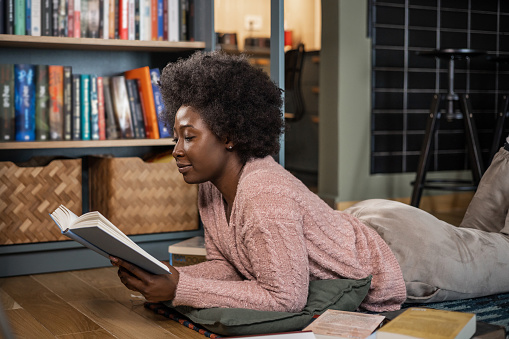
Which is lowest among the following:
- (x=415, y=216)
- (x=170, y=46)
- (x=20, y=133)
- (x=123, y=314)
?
(x=123, y=314)

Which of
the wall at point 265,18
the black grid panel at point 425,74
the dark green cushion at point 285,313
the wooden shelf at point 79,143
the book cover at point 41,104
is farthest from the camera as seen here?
the wall at point 265,18

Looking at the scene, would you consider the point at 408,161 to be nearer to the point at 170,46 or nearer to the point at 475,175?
the point at 475,175

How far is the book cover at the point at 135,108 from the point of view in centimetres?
270

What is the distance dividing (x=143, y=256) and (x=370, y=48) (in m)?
2.83

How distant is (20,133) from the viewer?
2.47 metres

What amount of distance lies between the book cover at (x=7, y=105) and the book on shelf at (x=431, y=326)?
164cm

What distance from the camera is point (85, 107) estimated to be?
2.60 m

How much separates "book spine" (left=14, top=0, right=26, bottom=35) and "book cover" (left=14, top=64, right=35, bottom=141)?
5.1 inches

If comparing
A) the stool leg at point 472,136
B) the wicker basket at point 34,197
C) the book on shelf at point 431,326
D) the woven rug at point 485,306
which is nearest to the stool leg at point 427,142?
the stool leg at point 472,136

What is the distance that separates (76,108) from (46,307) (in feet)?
2.90

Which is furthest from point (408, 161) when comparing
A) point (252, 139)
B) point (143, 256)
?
point (143, 256)

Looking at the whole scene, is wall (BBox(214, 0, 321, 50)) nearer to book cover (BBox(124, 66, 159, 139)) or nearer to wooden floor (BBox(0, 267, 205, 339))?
book cover (BBox(124, 66, 159, 139))

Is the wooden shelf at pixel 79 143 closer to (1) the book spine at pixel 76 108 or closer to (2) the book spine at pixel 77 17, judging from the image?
(1) the book spine at pixel 76 108

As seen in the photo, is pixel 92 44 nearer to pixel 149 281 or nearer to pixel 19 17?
pixel 19 17
